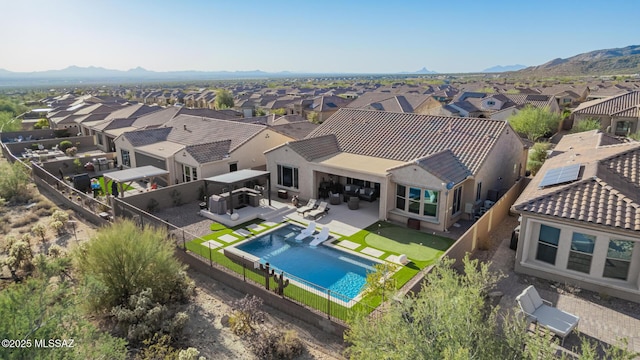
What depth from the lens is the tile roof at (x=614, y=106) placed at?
44959 mm

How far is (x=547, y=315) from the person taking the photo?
1243cm

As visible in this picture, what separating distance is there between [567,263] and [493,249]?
12.3 ft

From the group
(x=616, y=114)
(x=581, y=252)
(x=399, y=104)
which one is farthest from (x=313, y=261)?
(x=616, y=114)

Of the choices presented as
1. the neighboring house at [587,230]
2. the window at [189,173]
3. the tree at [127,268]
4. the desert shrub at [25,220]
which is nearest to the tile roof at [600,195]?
the neighboring house at [587,230]

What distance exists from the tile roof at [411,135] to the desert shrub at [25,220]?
58.3 feet

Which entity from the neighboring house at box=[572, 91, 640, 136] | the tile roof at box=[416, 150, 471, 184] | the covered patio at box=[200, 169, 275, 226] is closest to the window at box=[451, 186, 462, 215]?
the tile roof at box=[416, 150, 471, 184]

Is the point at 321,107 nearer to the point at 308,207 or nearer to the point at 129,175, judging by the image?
the point at 129,175

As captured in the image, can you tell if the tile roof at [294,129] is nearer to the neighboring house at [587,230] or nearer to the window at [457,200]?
the window at [457,200]

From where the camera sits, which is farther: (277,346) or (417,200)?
(417,200)

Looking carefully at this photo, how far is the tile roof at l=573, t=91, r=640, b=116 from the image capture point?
45.0 m

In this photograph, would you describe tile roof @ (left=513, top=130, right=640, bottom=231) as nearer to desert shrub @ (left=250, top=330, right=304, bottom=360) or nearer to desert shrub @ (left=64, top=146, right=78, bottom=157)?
desert shrub @ (left=250, top=330, right=304, bottom=360)

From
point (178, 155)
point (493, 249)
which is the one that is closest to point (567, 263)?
point (493, 249)

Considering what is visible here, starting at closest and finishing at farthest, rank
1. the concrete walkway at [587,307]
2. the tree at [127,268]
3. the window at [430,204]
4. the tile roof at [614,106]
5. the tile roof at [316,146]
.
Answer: the concrete walkway at [587,307]
the tree at [127,268]
the window at [430,204]
the tile roof at [316,146]
the tile roof at [614,106]

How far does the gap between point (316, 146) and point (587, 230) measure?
16.6 metres
